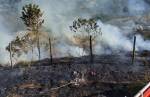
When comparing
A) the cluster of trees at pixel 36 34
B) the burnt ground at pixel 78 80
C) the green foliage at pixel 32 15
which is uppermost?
the green foliage at pixel 32 15

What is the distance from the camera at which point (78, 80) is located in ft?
87.6

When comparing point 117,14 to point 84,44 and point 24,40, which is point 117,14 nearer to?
point 84,44

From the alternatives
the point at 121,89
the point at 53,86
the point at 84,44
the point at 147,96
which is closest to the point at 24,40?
the point at 84,44

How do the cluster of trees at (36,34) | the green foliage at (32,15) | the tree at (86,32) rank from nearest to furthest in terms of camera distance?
the green foliage at (32,15), the cluster of trees at (36,34), the tree at (86,32)

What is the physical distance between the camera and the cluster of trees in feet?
106

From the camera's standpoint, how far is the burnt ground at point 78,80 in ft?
84.0

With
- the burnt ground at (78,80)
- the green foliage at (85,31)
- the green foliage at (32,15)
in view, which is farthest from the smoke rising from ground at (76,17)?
the burnt ground at (78,80)

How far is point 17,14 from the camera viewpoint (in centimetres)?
4781

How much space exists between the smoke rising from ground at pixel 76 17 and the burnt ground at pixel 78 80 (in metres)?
5.17

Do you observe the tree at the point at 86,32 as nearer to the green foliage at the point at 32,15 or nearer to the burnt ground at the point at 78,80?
the burnt ground at the point at 78,80

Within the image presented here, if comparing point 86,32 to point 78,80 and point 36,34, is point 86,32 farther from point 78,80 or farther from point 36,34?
point 78,80

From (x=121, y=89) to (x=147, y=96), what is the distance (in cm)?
830

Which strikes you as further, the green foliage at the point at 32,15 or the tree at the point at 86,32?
the tree at the point at 86,32

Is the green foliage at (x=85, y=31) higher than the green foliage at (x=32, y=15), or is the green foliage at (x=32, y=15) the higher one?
the green foliage at (x=32, y=15)
